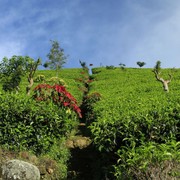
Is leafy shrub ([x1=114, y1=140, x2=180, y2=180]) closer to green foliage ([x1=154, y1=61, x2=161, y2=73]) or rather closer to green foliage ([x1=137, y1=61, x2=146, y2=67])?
green foliage ([x1=154, y1=61, x2=161, y2=73])

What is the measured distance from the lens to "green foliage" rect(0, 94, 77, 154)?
12789mm

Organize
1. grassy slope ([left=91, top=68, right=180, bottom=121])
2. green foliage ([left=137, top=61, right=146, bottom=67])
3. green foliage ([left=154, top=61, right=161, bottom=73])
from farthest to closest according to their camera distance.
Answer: green foliage ([left=137, top=61, right=146, bottom=67]) → green foliage ([left=154, top=61, right=161, bottom=73]) → grassy slope ([left=91, top=68, right=180, bottom=121])

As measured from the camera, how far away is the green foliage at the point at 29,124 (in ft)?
42.0

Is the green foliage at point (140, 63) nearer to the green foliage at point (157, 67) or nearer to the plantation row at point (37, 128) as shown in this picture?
the green foliage at point (157, 67)

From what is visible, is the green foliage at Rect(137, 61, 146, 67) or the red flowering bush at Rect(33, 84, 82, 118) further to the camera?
the green foliage at Rect(137, 61, 146, 67)

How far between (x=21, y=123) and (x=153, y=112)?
5.18 meters

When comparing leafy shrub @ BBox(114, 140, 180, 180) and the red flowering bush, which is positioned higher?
the red flowering bush

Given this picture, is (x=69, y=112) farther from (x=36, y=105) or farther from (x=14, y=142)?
(x=14, y=142)

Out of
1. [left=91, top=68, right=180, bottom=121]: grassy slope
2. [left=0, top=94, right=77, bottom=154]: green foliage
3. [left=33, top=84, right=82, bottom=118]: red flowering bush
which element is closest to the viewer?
[left=0, top=94, right=77, bottom=154]: green foliage

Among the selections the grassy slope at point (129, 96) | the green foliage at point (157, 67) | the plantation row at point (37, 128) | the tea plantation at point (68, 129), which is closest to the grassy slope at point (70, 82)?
the grassy slope at point (129, 96)

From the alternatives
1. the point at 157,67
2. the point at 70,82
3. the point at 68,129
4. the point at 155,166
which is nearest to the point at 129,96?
the point at 157,67

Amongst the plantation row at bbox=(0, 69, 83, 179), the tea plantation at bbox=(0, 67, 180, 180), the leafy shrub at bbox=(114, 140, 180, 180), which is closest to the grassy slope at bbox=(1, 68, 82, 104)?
the plantation row at bbox=(0, 69, 83, 179)

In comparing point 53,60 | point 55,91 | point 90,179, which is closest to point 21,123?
point 55,91

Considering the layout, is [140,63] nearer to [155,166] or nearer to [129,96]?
[129,96]
